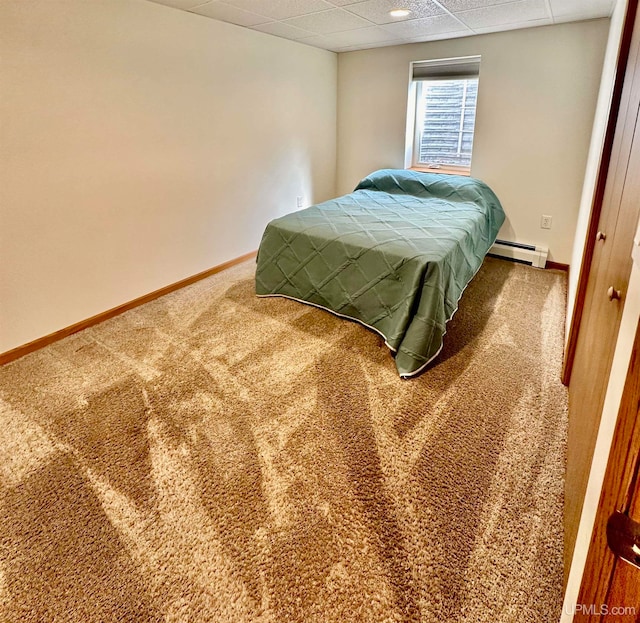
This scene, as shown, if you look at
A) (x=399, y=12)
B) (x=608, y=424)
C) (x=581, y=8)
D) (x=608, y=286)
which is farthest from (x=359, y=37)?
(x=608, y=424)

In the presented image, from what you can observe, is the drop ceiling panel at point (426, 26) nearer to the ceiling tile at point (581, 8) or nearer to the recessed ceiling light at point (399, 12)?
the recessed ceiling light at point (399, 12)

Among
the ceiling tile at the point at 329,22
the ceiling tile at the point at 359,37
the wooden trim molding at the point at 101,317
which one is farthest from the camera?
the ceiling tile at the point at 359,37

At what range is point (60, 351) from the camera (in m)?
2.47

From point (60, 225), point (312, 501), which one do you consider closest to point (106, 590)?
point (312, 501)

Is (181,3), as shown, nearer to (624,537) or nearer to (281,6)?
(281,6)

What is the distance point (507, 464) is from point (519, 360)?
844 millimetres

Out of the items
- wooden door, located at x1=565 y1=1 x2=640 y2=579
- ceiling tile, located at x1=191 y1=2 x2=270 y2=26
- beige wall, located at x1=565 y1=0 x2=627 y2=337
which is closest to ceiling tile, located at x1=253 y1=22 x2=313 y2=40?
ceiling tile, located at x1=191 y1=2 x2=270 y2=26

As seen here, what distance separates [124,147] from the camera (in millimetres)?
2684

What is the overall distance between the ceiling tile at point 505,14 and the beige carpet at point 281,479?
2.11 meters

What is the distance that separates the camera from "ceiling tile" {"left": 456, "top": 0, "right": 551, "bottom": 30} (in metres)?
2.65

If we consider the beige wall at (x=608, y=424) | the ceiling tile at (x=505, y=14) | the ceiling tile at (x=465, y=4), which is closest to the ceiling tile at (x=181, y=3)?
the ceiling tile at (x=465, y=4)

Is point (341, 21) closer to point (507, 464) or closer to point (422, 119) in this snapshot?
point (422, 119)

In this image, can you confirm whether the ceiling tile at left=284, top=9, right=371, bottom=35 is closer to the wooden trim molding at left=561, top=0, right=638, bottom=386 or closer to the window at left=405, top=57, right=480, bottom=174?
the window at left=405, top=57, right=480, bottom=174

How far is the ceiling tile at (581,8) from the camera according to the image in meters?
2.57
